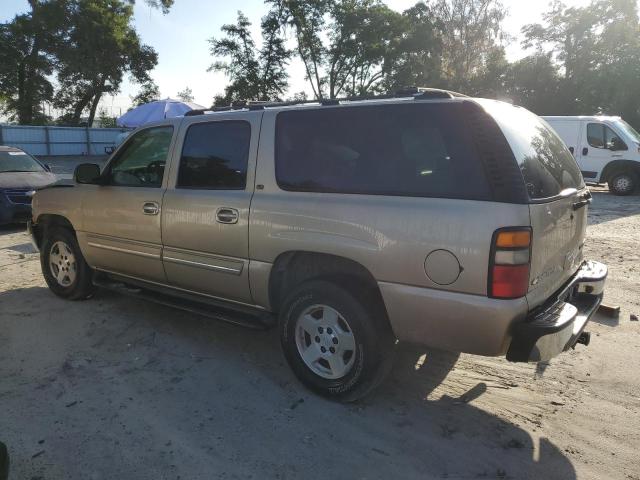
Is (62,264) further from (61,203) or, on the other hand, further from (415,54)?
(415,54)

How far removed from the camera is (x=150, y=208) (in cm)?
429

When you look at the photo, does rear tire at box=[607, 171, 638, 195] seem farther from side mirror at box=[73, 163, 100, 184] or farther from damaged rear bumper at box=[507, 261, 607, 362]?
side mirror at box=[73, 163, 100, 184]

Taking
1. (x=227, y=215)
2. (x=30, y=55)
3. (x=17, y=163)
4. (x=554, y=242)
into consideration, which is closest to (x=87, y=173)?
(x=227, y=215)

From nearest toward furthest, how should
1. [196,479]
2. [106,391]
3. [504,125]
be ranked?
[196,479] < [504,125] < [106,391]

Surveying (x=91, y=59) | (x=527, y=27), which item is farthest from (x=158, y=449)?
(x=527, y=27)

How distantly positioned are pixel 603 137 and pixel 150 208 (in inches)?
529

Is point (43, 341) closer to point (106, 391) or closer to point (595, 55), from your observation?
point (106, 391)

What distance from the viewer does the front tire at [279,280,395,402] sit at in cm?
314

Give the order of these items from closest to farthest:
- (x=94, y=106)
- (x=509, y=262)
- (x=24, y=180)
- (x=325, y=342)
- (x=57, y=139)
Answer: (x=509, y=262) < (x=325, y=342) < (x=24, y=180) < (x=57, y=139) < (x=94, y=106)

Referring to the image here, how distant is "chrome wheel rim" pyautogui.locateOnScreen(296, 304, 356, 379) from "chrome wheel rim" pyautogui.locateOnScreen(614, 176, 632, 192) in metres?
13.3

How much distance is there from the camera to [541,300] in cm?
291

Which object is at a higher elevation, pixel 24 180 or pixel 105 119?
pixel 105 119

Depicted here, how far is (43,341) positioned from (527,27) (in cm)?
3697

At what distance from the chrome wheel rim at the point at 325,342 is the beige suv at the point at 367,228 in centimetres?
1
